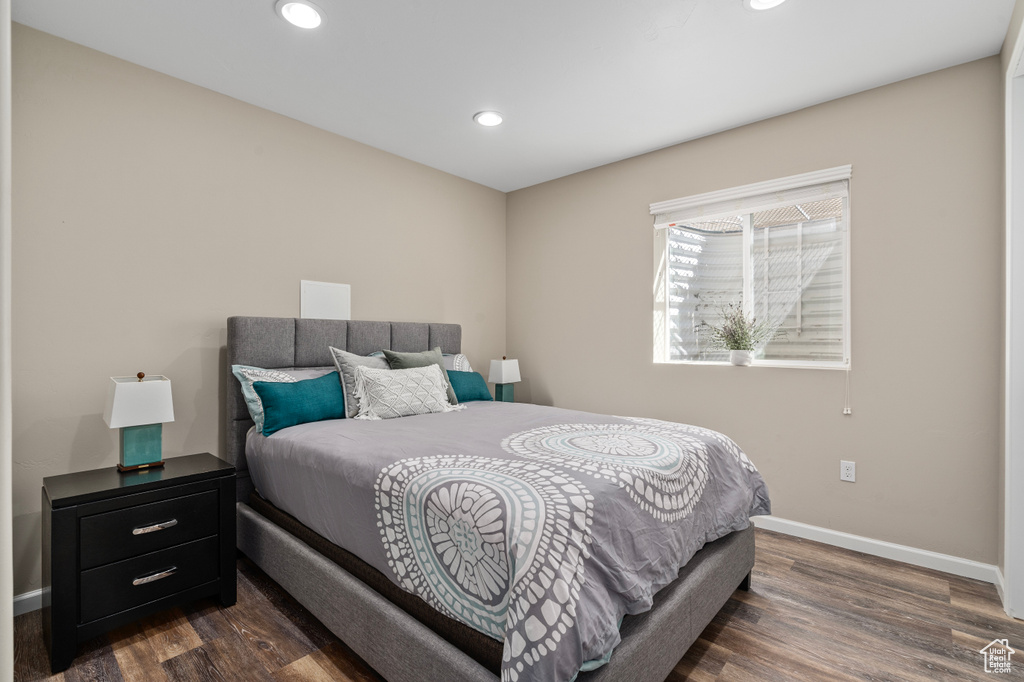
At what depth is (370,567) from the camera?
1777 mm

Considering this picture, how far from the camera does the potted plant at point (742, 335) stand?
3.28m

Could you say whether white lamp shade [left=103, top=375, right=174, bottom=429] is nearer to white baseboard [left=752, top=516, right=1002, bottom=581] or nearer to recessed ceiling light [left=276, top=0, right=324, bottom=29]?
recessed ceiling light [left=276, top=0, right=324, bottom=29]

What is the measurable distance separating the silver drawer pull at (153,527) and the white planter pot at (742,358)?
3215 millimetres

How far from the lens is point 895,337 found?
272 centimetres

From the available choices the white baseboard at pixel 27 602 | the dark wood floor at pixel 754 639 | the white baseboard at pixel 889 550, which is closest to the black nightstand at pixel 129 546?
the dark wood floor at pixel 754 639

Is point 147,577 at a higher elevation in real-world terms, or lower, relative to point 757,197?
lower

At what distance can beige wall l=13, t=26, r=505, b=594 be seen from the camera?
223 cm

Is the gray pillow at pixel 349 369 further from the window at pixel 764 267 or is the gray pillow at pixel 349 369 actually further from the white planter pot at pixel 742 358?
the white planter pot at pixel 742 358

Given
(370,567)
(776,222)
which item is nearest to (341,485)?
(370,567)

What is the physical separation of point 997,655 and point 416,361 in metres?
2.96

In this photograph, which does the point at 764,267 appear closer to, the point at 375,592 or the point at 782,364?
the point at 782,364

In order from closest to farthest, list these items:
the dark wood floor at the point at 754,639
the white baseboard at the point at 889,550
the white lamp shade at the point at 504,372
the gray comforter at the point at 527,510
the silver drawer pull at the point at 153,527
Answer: the gray comforter at the point at 527,510, the dark wood floor at the point at 754,639, the silver drawer pull at the point at 153,527, the white baseboard at the point at 889,550, the white lamp shade at the point at 504,372

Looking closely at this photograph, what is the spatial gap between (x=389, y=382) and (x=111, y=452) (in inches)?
54.0

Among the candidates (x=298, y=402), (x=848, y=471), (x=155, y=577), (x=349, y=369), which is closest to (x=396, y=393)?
(x=349, y=369)
